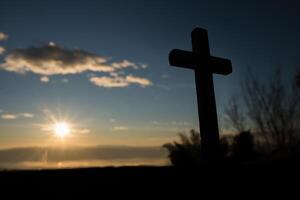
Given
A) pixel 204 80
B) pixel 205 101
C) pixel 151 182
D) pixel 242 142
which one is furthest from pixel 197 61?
pixel 242 142

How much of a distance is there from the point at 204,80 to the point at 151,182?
8.21ft

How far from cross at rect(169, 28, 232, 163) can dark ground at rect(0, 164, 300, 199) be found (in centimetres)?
108

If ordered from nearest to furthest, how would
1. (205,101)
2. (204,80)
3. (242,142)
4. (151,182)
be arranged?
(151,182)
(205,101)
(204,80)
(242,142)

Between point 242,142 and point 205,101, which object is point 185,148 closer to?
point 242,142

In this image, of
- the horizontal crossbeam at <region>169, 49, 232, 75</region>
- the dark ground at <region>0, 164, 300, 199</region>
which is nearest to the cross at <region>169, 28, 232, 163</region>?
the horizontal crossbeam at <region>169, 49, 232, 75</region>

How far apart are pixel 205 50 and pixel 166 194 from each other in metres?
3.11

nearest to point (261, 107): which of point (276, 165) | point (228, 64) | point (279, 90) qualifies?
point (279, 90)

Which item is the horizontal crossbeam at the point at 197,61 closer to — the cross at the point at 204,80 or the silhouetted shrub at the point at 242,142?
the cross at the point at 204,80

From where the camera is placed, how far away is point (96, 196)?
234 cm

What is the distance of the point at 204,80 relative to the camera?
466cm

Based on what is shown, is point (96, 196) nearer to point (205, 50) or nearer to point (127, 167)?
Answer: point (127, 167)

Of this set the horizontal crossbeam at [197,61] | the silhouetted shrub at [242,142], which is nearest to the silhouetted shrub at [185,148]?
the silhouetted shrub at [242,142]

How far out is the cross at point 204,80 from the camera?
4.25 meters

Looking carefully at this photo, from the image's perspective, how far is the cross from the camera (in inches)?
167
